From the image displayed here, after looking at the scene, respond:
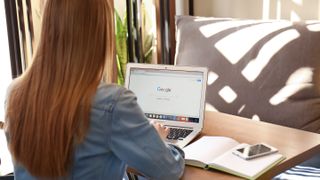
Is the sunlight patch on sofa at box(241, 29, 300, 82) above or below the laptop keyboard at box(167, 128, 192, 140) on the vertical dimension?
above

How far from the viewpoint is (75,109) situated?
3.80ft

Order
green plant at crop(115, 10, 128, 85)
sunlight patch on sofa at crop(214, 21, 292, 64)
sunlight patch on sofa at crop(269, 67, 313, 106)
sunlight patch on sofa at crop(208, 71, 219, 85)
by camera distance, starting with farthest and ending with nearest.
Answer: green plant at crop(115, 10, 128, 85) → sunlight patch on sofa at crop(208, 71, 219, 85) → sunlight patch on sofa at crop(214, 21, 292, 64) → sunlight patch on sofa at crop(269, 67, 313, 106)

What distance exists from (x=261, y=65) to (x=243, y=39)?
0.59 feet

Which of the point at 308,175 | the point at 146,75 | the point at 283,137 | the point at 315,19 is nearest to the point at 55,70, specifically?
the point at 146,75

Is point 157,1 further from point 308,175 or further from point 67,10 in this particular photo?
point 67,10

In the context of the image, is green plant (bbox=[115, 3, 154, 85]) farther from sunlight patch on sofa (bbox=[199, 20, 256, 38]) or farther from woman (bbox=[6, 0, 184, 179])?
woman (bbox=[6, 0, 184, 179])

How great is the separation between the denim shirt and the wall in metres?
1.64

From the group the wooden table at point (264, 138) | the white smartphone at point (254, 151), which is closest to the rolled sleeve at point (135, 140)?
the wooden table at point (264, 138)

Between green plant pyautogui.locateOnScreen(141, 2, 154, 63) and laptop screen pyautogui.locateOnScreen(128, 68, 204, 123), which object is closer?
laptop screen pyautogui.locateOnScreen(128, 68, 204, 123)

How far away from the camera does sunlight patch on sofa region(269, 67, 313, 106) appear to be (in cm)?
224

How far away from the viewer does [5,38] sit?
254 centimetres

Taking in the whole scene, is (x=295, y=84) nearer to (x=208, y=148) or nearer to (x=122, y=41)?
(x=208, y=148)

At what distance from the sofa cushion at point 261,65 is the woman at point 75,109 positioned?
122cm

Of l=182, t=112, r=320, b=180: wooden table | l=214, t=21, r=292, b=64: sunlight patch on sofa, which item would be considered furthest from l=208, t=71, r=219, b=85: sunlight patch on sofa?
l=182, t=112, r=320, b=180: wooden table
